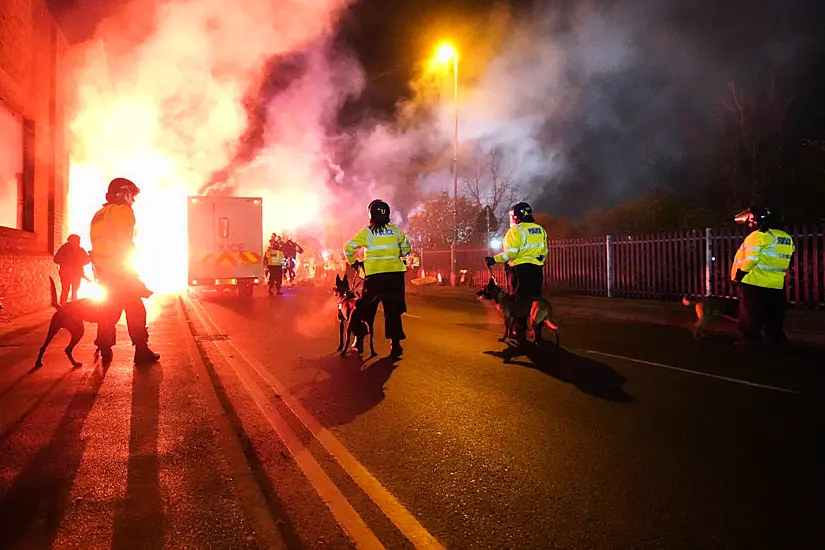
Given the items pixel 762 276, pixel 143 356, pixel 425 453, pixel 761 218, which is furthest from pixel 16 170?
pixel 762 276

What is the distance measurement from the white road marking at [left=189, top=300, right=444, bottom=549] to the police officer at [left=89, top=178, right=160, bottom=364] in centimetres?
231

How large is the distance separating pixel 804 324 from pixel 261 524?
→ 9.51m

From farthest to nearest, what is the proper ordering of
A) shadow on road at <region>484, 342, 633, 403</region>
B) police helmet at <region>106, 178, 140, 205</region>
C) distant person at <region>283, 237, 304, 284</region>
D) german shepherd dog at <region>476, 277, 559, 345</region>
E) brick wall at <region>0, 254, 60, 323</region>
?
distant person at <region>283, 237, 304, 284</region>, brick wall at <region>0, 254, 60, 323</region>, german shepherd dog at <region>476, 277, 559, 345</region>, police helmet at <region>106, 178, 140, 205</region>, shadow on road at <region>484, 342, 633, 403</region>

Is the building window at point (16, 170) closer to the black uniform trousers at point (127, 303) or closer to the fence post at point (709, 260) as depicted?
the black uniform trousers at point (127, 303)

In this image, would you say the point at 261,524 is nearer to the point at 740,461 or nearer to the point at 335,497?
the point at 335,497

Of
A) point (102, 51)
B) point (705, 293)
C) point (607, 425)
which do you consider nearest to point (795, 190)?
point (705, 293)

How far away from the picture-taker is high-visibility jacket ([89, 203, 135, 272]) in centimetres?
690

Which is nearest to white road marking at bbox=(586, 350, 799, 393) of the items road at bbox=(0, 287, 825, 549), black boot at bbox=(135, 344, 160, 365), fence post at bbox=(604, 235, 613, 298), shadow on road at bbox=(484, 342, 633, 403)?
road at bbox=(0, 287, 825, 549)

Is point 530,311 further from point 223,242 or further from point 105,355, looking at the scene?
point 223,242

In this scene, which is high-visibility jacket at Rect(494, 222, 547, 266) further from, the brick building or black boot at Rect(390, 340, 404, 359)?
the brick building

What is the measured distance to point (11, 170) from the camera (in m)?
14.1

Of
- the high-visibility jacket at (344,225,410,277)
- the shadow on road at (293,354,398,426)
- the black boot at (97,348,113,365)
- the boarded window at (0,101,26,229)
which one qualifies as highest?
the boarded window at (0,101,26,229)

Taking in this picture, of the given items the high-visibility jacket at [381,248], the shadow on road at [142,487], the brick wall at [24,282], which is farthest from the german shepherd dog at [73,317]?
the brick wall at [24,282]

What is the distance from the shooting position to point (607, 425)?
4445mm
